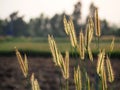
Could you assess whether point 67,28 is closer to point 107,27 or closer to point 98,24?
point 98,24

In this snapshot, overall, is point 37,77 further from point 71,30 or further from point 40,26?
point 40,26

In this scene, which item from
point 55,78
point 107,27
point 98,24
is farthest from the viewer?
point 107,27

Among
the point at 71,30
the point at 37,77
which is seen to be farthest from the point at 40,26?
the point at 71,30

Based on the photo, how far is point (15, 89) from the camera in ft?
15.8

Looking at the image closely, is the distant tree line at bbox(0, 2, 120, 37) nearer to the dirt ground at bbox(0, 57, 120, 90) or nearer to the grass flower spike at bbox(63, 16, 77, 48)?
the dirt ground at bbox(0, 57, 120, 90)

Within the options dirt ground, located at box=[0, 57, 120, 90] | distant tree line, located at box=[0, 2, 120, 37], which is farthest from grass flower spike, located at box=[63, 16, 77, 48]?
distant tree line, located at box=[0, 2, 120, 37]

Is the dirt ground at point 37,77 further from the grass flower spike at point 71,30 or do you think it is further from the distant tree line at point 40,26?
the distant tree line at point 40,26

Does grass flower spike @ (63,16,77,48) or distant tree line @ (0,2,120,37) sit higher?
grass flower spike @ (63,16,77,48)

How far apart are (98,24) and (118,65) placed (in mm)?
5855

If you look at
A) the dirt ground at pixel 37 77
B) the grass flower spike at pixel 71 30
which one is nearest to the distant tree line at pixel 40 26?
the dirt ground at pixel 37 77

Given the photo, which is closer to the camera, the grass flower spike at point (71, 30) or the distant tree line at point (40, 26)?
the grass flower spike at point (71, 30)

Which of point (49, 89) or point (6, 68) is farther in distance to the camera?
point (6, 68)

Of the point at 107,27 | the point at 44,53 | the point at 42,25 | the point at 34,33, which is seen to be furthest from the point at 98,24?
the point at 42,25

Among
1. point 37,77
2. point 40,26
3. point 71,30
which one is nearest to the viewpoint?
point 71,30
